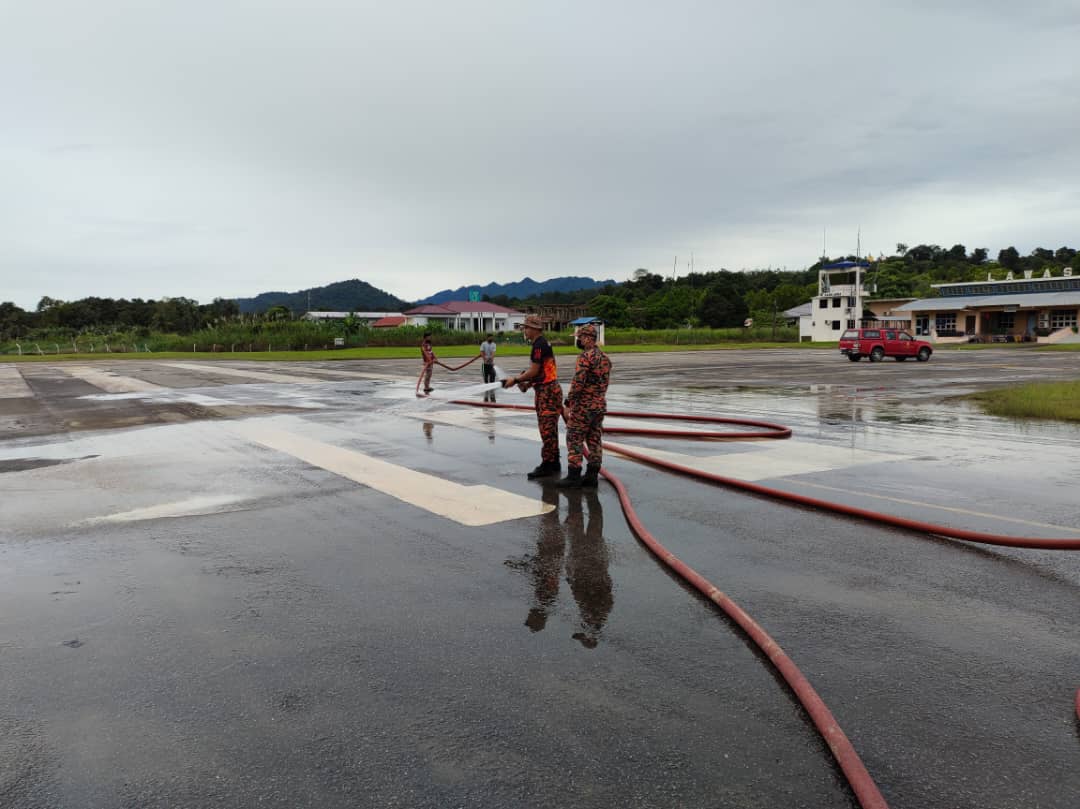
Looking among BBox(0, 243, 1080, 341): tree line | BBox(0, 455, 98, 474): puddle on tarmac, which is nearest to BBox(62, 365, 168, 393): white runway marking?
BBox(0, 455, 98, 474): puddle on tarmac

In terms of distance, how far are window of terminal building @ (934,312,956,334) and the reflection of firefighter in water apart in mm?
73488

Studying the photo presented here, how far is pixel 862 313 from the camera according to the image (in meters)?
75.6

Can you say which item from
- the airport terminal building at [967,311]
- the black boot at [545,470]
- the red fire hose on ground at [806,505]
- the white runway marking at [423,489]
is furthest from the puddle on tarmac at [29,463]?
the airport terminal building at [967,311]

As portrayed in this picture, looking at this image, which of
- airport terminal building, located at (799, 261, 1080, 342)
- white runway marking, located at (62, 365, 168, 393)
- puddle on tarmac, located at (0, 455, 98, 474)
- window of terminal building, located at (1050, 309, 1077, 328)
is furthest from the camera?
airport terminal building, located at (799, 261, 1080, 342)

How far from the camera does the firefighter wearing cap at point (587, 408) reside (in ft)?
25.3

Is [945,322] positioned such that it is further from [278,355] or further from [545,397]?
[545,397]

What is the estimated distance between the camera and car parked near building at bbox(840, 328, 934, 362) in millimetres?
37531

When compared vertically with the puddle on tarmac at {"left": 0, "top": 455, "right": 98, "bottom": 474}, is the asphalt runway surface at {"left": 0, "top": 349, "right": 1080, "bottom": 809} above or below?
below

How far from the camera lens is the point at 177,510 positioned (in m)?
6.97

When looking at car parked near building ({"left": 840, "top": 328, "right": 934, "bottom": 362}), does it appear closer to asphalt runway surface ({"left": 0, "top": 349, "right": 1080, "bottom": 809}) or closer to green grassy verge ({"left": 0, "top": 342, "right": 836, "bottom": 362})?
green grassy verge ({"left": 0, "top": 342, "right": 836, "bottom": 362})

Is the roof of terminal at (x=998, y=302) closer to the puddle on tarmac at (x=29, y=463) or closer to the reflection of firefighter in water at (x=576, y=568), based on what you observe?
the reflection of firefighter in water at (x=576, y=568)

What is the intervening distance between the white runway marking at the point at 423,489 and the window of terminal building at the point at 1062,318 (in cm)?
7273

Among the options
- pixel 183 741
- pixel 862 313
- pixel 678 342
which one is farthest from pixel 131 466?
pixel 862 313

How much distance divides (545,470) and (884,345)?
34454 millimetres
